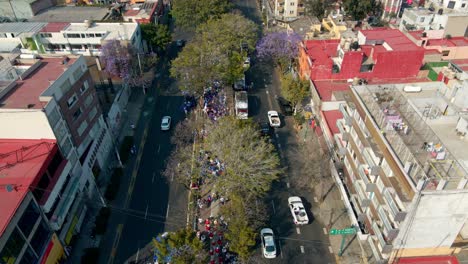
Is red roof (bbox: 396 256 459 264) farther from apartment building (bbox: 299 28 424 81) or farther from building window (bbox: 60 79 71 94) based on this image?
building window (bbox: 60 79 71 94)

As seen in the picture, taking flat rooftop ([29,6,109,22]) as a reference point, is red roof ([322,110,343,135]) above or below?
below

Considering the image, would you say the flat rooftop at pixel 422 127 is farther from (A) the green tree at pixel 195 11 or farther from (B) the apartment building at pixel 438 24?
(A) the green tree at pixel 195 11

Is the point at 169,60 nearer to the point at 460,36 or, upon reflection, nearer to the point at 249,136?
the point at 249,136

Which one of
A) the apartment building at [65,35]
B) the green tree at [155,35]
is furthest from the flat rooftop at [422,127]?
the apartment building at [65,35]

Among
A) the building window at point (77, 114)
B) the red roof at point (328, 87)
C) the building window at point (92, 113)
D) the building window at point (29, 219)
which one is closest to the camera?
the building window at point (29, 219)

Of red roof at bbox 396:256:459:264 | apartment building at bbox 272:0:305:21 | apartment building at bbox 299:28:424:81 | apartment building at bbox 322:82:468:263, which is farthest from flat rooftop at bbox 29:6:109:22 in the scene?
red roof at bbox 396:256:459:264

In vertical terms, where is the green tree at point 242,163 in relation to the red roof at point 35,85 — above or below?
below

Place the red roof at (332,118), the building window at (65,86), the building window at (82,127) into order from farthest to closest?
the red roof at (332,118)
the building window at (82,127)
the building window at (65,86)
